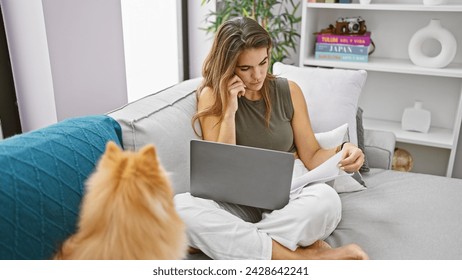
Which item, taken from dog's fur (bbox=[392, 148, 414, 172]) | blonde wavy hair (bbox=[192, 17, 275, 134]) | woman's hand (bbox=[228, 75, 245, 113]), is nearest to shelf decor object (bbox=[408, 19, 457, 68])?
dog's fur (bbox=[392, 148, 414, 172])

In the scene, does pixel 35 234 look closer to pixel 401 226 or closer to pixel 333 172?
pixel 333 172

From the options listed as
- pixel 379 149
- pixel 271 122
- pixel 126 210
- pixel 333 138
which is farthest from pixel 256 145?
pixel 126 210

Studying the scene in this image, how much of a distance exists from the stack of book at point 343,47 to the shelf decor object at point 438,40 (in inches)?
10.2

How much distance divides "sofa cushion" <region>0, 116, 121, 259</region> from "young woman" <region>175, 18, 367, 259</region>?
36 centimetres

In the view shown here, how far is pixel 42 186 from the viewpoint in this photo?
87 centimetres

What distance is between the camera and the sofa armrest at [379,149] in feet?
6.19

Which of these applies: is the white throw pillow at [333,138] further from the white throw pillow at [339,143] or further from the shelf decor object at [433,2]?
the shelf decor object at [433,2]

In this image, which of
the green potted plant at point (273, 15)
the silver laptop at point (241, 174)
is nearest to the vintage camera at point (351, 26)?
the green potted plant at point (273, 15)

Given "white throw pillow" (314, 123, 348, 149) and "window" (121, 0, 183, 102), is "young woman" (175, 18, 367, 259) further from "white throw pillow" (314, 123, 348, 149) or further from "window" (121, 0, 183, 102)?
"window" (121, 0, 183, 102)

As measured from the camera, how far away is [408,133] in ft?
7.84

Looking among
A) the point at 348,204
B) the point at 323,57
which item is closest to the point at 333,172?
the point at 348,204

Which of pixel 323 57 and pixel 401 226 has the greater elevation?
pixel 323 57

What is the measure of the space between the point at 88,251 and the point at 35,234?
0.23 metres

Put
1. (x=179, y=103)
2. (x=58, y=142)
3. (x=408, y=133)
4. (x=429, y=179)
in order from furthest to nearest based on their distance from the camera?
(x=408, y=133), (x=429, y=179), (x=179, y=103), (x=58, y=142)
